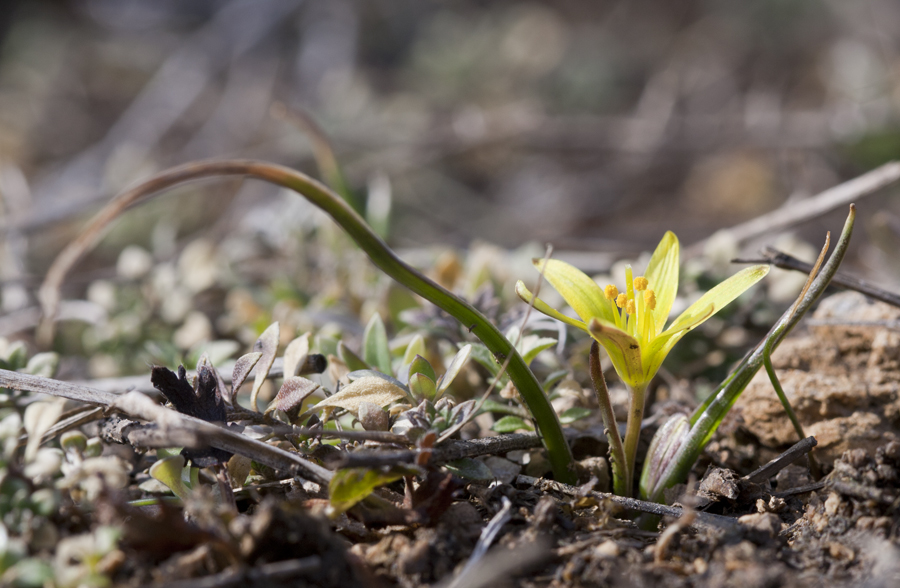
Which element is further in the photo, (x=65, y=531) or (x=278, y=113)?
(x=278, y=113)

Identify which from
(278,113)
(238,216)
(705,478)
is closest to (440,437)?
(705,478)

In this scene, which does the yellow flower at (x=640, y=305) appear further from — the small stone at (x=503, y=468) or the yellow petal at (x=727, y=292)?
the small stone at (x=503, y=468)

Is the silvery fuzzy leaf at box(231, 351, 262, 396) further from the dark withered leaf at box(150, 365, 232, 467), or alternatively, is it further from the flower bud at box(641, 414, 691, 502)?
the flower bud at box(641, 414, 691, 502)

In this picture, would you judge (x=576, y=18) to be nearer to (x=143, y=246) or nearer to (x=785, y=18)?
(x=785, y=18)

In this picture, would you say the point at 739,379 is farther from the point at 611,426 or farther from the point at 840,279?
the point at 840,279

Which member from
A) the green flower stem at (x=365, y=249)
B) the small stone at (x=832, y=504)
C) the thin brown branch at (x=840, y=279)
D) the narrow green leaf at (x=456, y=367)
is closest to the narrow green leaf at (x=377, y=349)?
the narrow green leaf at (x=456, y=367)

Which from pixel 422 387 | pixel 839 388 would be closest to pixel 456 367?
pixel 422 387
